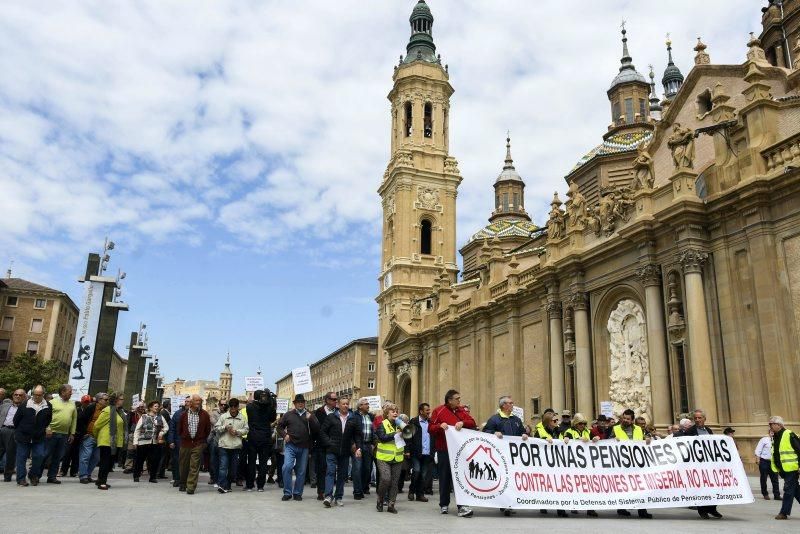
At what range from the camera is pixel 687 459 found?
1115 centimetres

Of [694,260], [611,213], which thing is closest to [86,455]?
[694,260]

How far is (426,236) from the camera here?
59.6 m

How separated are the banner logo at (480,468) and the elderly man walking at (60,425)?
8.83m

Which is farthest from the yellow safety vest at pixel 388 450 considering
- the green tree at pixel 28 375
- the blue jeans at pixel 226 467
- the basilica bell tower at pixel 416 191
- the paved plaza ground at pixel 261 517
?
the green tree at pixel 28 375

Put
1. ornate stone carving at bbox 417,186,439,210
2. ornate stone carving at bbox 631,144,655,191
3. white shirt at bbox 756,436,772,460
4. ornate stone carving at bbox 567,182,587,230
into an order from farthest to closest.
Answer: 1. ornate stone carving at bbox 417,186,439,210
2. ornate stone carving at bbox 567,182,587,230
3. ornate stone carving at bbox 631,144,655,191
4. white shirt at bbox 756,436,772,460

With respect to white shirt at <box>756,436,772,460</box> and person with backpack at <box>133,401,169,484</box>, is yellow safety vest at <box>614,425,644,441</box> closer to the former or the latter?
white shirt at <box>756,436,772,460</box>

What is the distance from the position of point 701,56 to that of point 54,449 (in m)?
25.6

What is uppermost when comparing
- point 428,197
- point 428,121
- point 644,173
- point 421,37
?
point 421,37

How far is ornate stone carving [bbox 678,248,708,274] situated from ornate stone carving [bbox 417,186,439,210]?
39.7 meters

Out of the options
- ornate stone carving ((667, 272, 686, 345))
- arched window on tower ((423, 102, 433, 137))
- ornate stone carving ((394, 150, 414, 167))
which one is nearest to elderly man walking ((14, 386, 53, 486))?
ornate stone carving ((667, 272, 686, 345))

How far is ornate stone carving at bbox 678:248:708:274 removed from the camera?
19.4 m

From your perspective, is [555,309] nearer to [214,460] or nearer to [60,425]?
[214,460]

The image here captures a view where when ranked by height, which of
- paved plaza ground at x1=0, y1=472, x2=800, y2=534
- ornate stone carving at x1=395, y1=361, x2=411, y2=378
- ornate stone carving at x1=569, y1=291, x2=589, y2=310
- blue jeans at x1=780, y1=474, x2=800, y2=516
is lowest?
paved plaza ground at x1=0, y1=472, x2=800, y2=534

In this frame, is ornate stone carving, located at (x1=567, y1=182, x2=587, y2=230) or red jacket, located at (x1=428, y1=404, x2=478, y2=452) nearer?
red jacket, located at (x1=428, y1=404, x2=478, y2=452)
